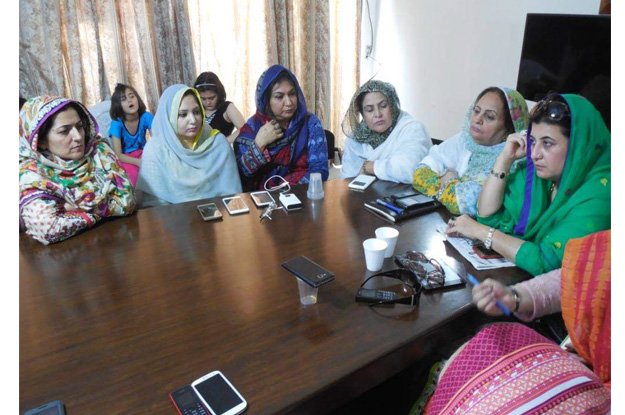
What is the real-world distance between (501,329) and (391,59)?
3941 millimetres

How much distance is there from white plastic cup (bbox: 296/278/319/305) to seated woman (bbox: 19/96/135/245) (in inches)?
36.2

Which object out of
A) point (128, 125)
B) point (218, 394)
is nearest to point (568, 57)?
point (218, 394)

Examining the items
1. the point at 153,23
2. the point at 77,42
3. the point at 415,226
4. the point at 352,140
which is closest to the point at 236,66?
the point at 153,23

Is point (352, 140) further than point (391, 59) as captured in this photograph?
No

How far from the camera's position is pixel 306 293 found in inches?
44.0

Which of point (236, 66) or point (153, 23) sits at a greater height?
point (153, 23)

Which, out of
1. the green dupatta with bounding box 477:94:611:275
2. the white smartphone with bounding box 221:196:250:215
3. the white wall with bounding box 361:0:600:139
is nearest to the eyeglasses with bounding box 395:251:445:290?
the green dupatta with bounding box 477:94:611:275

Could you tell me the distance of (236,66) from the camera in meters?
3.67

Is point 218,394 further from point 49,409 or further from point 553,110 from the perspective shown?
point 553,110

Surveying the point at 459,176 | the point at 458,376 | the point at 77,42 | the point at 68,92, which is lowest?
the point at 458,376

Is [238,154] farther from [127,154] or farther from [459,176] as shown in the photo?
[459,176]

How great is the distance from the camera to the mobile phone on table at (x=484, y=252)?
1.31 meters

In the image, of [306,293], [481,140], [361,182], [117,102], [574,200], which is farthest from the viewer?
[117,102]

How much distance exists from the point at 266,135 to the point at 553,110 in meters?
1.43
